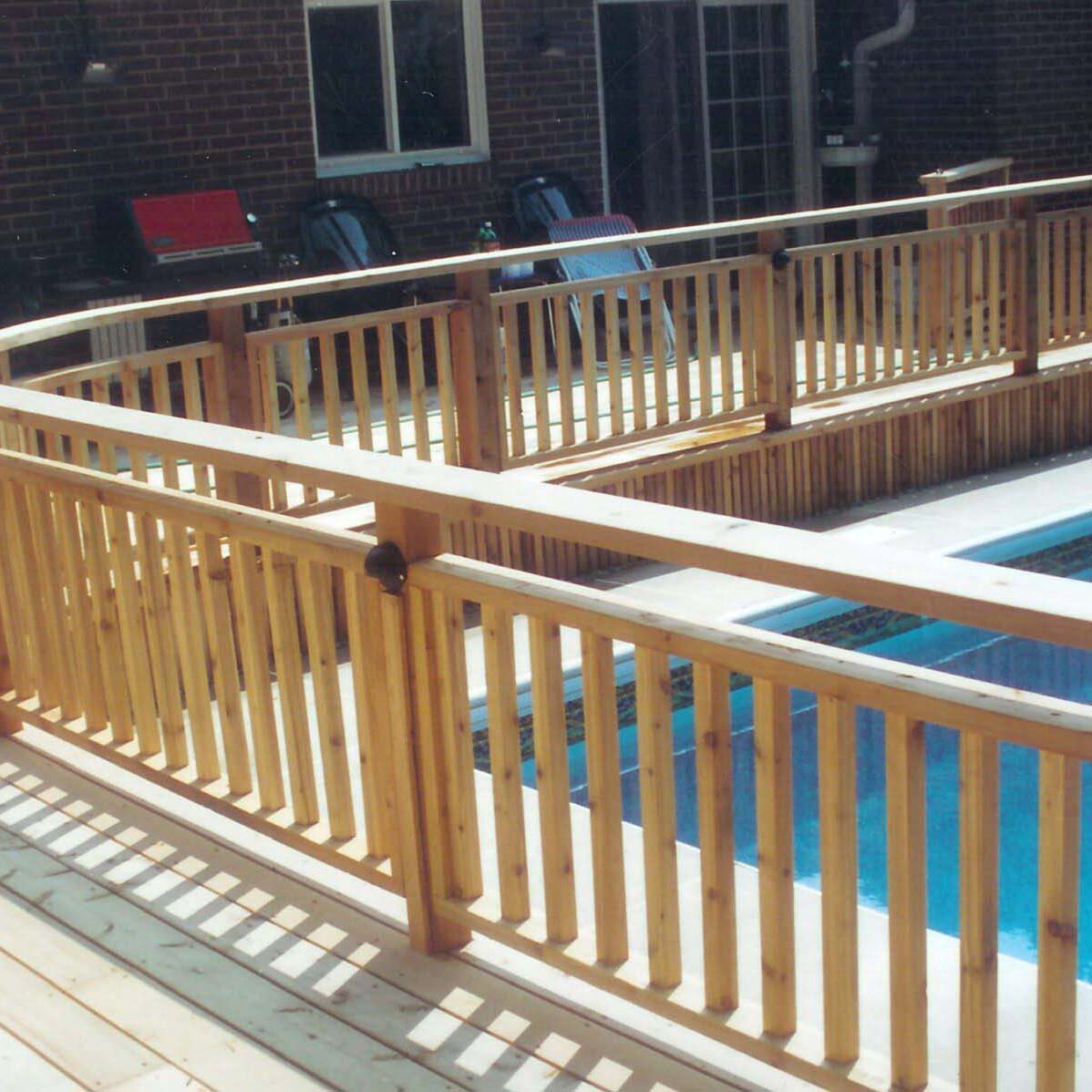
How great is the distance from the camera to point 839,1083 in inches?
85.4

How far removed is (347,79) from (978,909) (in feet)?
26.6

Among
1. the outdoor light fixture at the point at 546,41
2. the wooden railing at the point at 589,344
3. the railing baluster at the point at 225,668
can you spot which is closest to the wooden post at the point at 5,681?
the wooden railing at the point at 589,344

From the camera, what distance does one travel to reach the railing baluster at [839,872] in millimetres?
2057

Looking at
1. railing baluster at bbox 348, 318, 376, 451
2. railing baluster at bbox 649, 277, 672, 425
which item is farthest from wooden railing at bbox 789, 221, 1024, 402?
railing baluster at bbox 348, 318, 376, 451

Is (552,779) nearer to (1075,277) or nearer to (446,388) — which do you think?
(446,388)

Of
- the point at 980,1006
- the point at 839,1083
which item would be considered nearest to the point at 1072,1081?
the point at 980,1006

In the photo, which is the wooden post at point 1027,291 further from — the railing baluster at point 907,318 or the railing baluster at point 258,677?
the railing baluster at point 258,677

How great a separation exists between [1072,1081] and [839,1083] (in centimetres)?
33

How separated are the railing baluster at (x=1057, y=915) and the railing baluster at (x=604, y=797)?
2.12ft

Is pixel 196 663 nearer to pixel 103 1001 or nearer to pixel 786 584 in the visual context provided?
pixel 103 1001

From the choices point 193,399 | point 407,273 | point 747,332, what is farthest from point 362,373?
point 747,332

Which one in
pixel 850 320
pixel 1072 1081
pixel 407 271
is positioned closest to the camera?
pixel 1072 1081

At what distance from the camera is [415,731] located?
2.65 metres

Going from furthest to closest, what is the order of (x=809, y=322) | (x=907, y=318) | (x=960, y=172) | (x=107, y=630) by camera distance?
(x=960, y=172)
(x=907, y=318)
(x=809, y=322)
(x=107, y=630)
